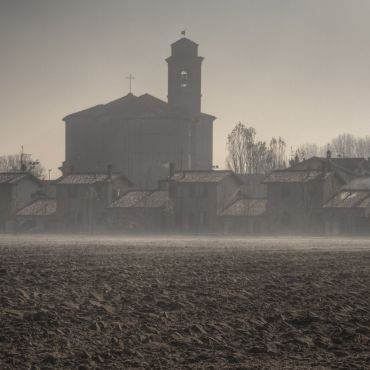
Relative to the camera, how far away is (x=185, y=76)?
311ft

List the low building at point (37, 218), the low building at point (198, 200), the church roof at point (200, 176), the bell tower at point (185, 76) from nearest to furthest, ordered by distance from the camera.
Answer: the low building at point (198, 200)
the church roof at point (200, 176)
the low building at point (37, 218)
the bell tower at point (185, 76)

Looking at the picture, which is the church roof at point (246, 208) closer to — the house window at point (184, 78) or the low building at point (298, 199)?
the low building at point (298, 199)

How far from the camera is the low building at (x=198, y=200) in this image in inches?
3105

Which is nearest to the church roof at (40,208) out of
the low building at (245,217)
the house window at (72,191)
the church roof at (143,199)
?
the house window at (72,191)

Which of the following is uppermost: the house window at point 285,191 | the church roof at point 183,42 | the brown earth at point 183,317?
the church roof at point 183,42

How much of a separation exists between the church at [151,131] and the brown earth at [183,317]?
68.3 metres

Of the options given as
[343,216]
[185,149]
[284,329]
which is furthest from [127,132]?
[284,329]

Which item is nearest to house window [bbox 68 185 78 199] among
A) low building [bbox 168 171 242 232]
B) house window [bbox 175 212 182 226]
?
low building [bbox 168 171 242 232]

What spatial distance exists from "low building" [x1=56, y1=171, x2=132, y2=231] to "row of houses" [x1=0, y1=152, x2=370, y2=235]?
3.4 inches

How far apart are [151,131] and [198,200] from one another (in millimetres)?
18290

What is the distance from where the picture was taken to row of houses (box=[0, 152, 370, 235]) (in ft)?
247

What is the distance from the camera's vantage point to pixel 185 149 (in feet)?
315

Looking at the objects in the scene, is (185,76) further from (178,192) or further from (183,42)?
(178,192)

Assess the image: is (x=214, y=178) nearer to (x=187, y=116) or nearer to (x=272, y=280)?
(x=187, y=116)
